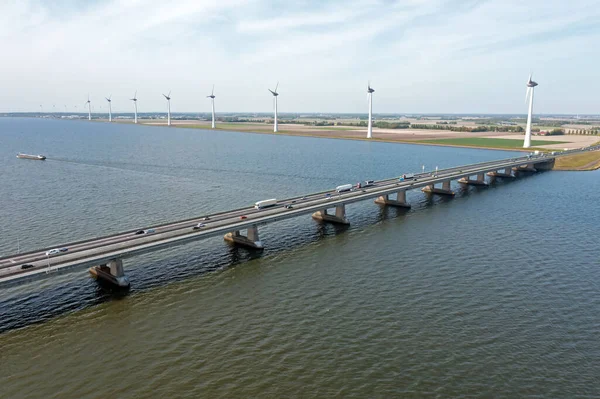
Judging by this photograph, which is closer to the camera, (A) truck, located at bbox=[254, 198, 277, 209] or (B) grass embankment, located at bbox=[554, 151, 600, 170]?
(A) truck, located at bbox=[254, 198, 277, 209]

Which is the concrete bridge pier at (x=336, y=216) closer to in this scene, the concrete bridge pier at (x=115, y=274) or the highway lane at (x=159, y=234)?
the highway lane at (x=159, y=234)

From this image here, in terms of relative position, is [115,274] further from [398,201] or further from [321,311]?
[398,201]

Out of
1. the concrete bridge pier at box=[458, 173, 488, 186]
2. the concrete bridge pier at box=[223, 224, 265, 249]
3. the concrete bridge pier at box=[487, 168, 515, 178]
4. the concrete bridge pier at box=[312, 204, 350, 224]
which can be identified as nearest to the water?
the concrete bridge pier at box=[223, 224, 265, 249]

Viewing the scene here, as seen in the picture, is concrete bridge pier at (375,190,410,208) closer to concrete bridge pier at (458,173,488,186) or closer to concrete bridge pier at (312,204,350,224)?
concrete bridge pier at (312,204,350,224)

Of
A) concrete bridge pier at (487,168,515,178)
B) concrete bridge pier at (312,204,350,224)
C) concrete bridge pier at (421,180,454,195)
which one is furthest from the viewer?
concrete bridge pier at (487,168,515,178)

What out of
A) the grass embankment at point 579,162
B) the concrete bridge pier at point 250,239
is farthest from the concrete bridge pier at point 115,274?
the grass embankment at point 579,162
